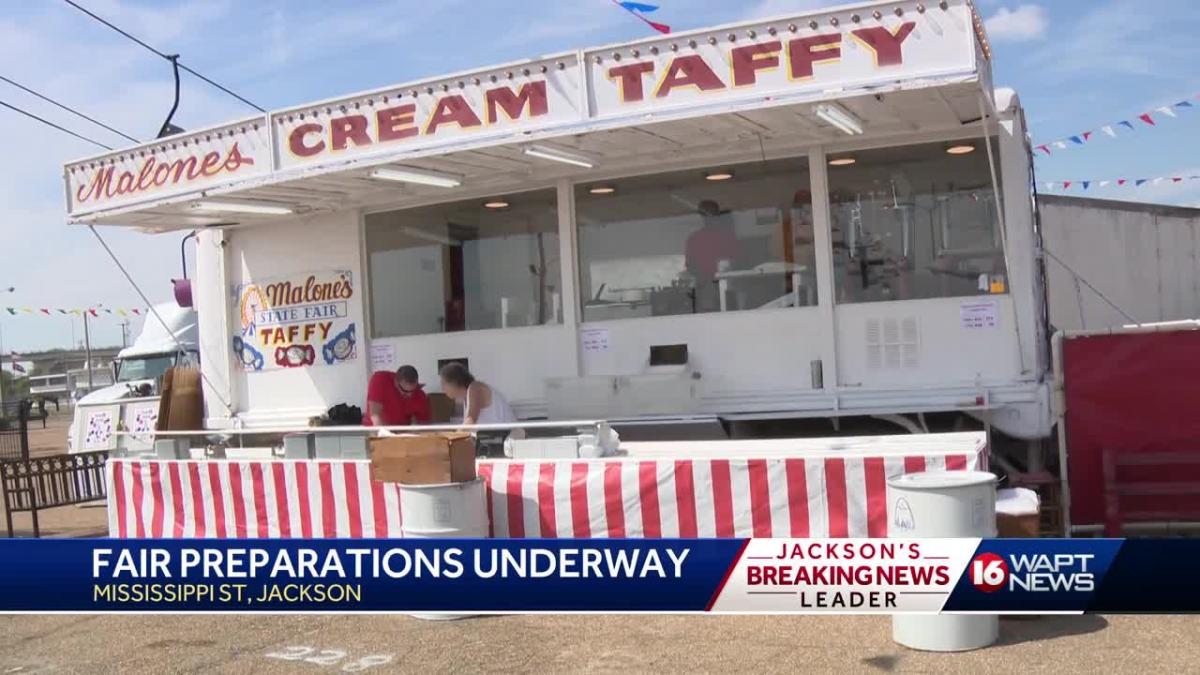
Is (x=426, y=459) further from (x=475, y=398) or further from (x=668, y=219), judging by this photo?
(x=668, y=219)

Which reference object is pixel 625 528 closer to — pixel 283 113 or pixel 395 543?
pixel 395 543

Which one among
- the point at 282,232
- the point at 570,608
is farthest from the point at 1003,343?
the point at 282,232

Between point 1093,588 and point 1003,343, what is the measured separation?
3.91 meters

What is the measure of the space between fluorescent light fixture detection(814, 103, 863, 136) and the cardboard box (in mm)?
2921

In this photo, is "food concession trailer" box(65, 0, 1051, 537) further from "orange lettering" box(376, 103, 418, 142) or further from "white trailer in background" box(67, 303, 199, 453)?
"white trailer in background" box(67, 303, 199, 453)

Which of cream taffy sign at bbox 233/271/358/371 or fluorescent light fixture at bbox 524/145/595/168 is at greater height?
fluorescent light fixture at bbox 524/145/595/168

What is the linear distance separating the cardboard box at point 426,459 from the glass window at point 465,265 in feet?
8.46

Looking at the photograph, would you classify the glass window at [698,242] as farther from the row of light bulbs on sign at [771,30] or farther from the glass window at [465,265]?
the row of light bulbs on sign at [771,30]

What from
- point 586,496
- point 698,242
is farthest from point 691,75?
point 586,496

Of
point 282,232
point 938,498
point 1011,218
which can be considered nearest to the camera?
point 938,498

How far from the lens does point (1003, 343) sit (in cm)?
777

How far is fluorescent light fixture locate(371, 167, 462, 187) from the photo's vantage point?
8078 millimetres

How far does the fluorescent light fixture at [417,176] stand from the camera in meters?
8.08

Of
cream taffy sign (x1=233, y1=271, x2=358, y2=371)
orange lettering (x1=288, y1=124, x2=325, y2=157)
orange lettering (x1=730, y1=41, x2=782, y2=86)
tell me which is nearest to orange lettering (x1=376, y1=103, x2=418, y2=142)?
orange lettering (x1=288, y1=124, x2=325, y2=157)
